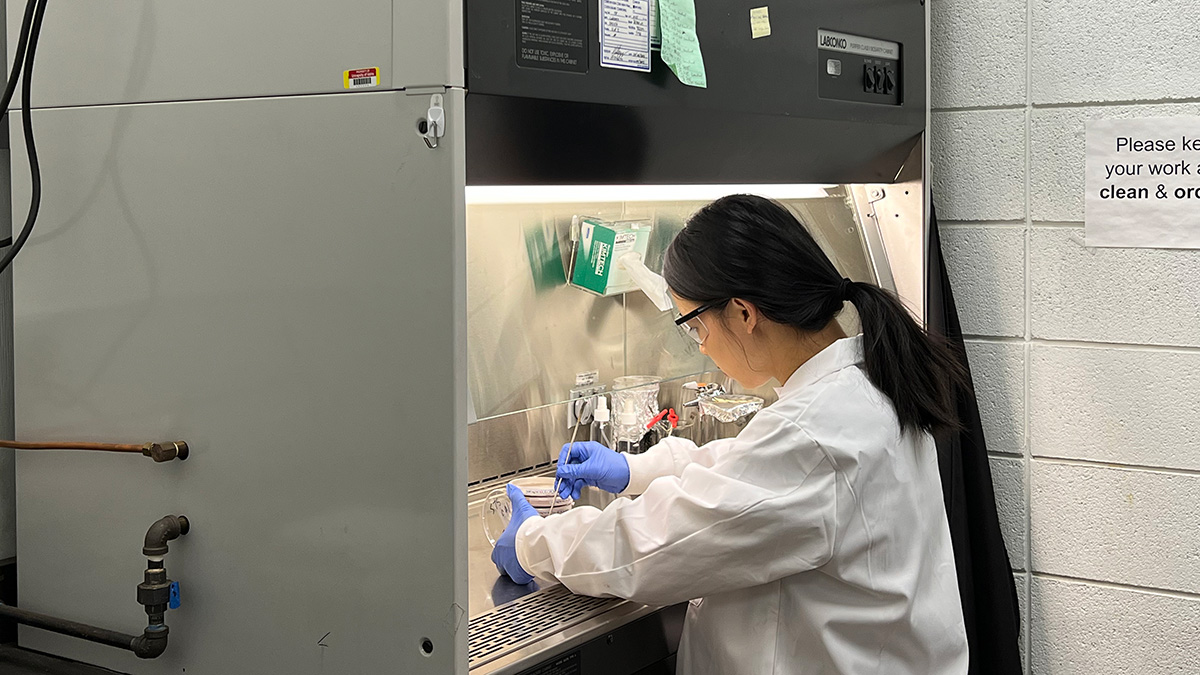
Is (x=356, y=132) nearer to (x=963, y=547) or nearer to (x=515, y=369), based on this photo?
(x=515, y=369)

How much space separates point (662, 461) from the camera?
1771mm

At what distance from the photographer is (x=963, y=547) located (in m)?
2.04

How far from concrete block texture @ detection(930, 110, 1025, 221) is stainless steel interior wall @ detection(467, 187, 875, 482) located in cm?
18

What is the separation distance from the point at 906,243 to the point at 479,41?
118cm

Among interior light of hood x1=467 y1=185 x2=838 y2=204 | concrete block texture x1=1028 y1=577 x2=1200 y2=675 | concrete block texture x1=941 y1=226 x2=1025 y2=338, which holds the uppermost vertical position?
interior light of hood x1=467 y1=185 x2=838 y2=204

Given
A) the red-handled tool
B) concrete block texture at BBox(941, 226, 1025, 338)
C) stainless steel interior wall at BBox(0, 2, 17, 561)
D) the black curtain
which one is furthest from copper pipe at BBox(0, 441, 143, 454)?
concrete block texture at BBox(941, 226, 1025, 338)

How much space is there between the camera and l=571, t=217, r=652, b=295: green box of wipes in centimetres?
195

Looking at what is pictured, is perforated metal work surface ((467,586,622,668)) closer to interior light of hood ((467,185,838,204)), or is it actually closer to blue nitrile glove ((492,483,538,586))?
blue nitrile glove ((492,483,538,586))

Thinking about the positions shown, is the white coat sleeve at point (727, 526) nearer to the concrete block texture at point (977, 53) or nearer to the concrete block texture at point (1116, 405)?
the concrete block texture at point (1116, 405)

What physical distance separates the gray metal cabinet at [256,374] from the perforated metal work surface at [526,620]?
138 millimetres

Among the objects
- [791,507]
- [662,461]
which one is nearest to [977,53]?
[662,461]

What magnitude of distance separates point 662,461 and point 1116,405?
2.77 ft

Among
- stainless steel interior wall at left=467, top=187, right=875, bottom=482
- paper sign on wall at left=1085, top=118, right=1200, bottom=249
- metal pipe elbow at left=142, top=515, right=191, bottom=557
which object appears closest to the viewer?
metal pipe elbow at left=142, top=515, right=191, bottom=557

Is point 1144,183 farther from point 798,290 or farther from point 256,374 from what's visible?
point 256,374
